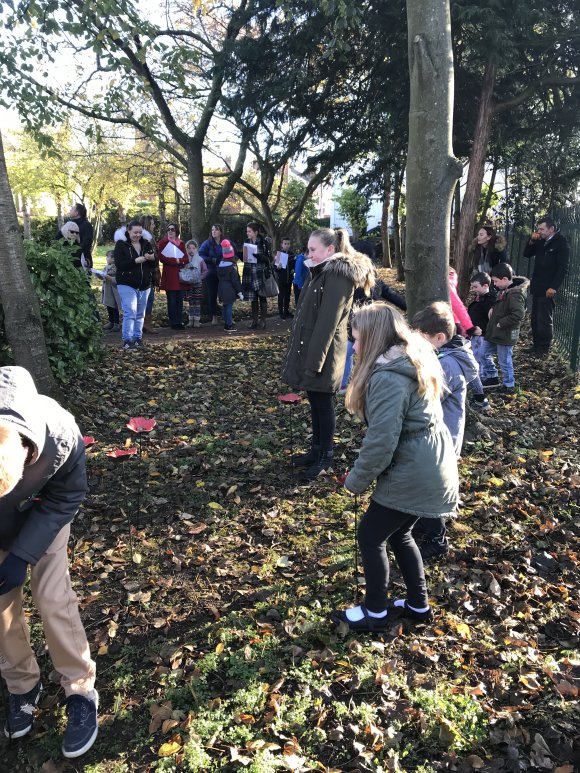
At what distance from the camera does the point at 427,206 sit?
486 cm

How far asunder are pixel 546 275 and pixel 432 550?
5.92 m

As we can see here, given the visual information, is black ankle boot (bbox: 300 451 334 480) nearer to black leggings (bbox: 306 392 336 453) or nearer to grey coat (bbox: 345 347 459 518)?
black leggings (bbox: 306 392 336 453)

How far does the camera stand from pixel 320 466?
4.81 m

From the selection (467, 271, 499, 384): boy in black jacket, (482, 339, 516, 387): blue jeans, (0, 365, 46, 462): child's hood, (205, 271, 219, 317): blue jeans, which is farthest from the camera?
(205, 271, 219, 317): blue jeans

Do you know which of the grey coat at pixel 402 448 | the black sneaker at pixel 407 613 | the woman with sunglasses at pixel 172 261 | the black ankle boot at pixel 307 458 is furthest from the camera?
the woman with sunglasses at pixel 172 261

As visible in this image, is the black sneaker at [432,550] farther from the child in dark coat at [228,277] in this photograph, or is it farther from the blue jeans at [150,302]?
the blue jeans at [150,302]

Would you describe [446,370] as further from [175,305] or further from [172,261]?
[175,305]

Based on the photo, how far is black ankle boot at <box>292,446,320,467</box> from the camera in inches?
194

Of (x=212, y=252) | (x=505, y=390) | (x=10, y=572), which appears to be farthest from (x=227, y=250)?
(x=10, y=572)

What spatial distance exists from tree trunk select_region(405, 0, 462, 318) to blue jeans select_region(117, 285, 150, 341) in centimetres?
492

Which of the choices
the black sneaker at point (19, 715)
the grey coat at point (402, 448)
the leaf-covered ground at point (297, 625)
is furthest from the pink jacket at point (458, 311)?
the black sneaker at point (19, 715)

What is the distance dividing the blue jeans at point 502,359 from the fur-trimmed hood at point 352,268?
311 centimetres

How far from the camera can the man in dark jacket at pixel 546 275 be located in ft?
26.5

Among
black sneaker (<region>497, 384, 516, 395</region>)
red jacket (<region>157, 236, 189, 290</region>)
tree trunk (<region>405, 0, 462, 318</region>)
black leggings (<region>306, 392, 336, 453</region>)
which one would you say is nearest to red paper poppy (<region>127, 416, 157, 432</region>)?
black leggings (<region>306, 392, 336, 453</region>)
